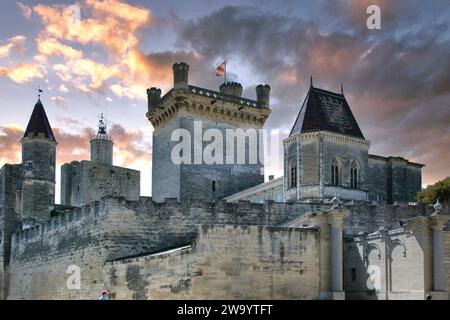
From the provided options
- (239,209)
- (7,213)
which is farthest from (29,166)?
(239,209)

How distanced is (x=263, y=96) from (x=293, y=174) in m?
9.79

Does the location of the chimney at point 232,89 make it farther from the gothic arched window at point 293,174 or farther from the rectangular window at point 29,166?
the rectangular window at point 29,166

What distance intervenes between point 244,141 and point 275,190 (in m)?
5.75

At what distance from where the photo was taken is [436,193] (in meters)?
43.3

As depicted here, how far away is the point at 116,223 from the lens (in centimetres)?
2900

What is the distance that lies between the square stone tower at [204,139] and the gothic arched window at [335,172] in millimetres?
8689

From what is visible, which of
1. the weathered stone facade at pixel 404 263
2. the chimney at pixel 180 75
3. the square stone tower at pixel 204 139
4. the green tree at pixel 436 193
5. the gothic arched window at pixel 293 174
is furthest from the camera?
the square stone tower at pixel 204 139

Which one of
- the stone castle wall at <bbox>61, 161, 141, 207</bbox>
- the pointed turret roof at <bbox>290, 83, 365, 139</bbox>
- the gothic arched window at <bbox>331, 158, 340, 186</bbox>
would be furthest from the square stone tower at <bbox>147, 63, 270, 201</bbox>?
the stone castle wall at <bbox>61, 161, 141, 207</bbox>

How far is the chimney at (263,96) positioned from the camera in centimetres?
4809

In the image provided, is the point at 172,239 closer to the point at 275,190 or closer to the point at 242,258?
the point at 242,258

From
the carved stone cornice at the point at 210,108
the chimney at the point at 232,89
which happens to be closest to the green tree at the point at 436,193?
the carved stone cornice at the point at 210,108

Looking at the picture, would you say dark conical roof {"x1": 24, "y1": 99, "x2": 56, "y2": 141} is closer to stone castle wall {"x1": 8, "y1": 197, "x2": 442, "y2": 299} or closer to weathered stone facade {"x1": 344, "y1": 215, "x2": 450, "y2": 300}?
stone castle wall {"x1": 8, "y1": 197, "x2": 442, "y2": 299}

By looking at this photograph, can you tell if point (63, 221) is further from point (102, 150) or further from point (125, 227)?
point (102, 150)

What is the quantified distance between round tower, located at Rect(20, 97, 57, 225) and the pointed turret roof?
17245 millimetres
